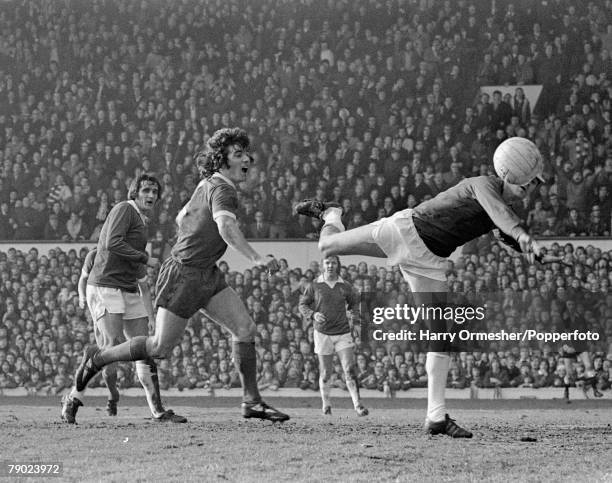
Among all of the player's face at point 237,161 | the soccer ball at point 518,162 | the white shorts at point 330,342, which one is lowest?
the white shorts at point 330,342

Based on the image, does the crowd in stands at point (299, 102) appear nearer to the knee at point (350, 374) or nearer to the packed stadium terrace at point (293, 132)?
the packed stadium terrace at point (293, 132)

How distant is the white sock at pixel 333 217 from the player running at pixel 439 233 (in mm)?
268

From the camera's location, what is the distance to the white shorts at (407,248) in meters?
6.93

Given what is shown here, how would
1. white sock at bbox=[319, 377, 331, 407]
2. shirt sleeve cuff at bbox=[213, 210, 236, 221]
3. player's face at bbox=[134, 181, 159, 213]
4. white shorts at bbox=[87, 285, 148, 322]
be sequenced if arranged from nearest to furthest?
shirt sleeve cuff at bbox=[213, 210, 236, 221], player's face at bbox=[134, 181, 159, 213], white shorts at bbox=[87, 285, 148, 322], white sock at bbox=[319, 377, 331, 407]

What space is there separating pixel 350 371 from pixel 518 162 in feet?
20.6

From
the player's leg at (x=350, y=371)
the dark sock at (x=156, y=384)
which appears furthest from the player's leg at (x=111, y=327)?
the player's leg at (x=350, y=371)

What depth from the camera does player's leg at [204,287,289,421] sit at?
7.66m

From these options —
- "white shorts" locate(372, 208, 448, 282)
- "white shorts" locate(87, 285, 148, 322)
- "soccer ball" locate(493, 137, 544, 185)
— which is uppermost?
"soccer ball" locate(493, 137, 544, 185)

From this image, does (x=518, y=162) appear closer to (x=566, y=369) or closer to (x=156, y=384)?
(x=156, y=384)

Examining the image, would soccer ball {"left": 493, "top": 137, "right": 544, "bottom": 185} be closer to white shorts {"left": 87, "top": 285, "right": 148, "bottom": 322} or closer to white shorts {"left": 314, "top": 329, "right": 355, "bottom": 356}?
white shorts {"left": 87, "top": 285, "right": 148, "bottom": 322}

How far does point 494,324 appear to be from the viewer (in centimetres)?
1594

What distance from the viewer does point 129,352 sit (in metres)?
7.72

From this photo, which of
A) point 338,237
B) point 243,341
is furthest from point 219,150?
point 243,341

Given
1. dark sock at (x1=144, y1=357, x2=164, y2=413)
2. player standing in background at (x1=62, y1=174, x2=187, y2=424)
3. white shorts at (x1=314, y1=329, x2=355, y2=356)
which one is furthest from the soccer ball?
white shorts at (x1=314, y1=329, x2=355, y2=356)
